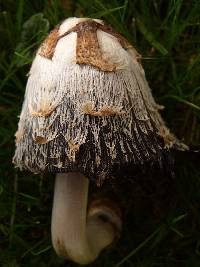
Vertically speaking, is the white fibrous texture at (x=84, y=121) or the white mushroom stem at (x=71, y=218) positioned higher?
the white fibrous texture at (x=84, y=121)

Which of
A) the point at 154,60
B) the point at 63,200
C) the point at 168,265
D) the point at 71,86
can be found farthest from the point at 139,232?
the point at 71,86

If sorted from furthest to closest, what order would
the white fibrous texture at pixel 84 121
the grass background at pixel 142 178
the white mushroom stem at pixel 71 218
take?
the grass background at pixel 142 178, the white mushroom stem at pixel 71 218, the white fibrous texture at pixel 84 121

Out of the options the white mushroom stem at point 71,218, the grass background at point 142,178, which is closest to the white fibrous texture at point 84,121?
the white mushroom stem at point 71,218

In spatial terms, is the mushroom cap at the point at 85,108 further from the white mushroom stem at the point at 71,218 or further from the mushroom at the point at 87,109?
the white mushroom stem at the point at 71,218

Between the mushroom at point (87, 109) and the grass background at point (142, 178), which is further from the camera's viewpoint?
the grass background at point (142, 178)

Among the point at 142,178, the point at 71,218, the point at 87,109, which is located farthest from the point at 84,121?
the point at 142,178

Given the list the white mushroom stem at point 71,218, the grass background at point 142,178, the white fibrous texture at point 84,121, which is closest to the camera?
the white fibrous texture at point 84,121

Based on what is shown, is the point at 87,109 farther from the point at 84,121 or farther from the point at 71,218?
the point at 71,218

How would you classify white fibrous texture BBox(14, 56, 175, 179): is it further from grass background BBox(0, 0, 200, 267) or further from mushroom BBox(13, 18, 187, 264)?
grass background BBox(0, 0, 200, 267)

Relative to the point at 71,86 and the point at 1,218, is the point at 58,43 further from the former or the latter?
the point at 1,218
